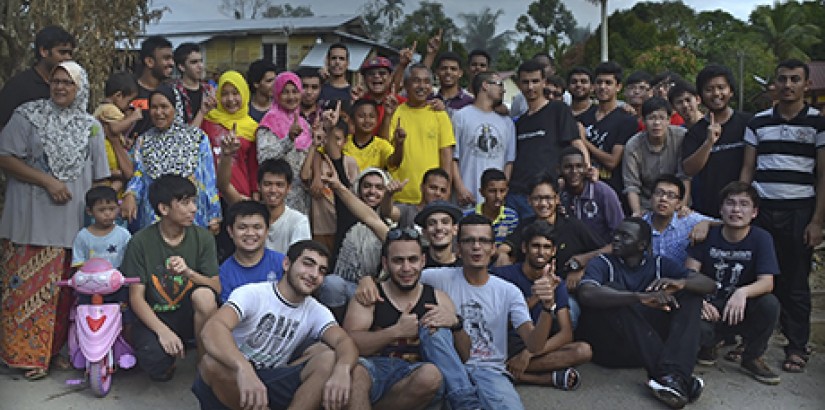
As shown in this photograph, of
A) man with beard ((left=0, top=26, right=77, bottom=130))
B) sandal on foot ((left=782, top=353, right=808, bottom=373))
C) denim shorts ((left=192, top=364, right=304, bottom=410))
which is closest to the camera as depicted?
denim shorts ((left=192, top=364, right=304, bottom=410))

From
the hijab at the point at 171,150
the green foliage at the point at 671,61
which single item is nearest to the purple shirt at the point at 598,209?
the hijab at the point at 171,150

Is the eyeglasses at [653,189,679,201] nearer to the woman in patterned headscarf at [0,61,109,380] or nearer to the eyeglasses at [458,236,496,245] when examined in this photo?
the eyeglasses at [458,236,496,245]

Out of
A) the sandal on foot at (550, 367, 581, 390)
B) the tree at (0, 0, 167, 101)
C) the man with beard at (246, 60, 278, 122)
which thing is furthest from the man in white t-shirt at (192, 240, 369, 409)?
the tree at (0, 0, 167, 101)

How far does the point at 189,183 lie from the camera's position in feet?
15.4

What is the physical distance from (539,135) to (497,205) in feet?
2.93

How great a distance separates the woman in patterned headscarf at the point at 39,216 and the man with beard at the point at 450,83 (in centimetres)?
303

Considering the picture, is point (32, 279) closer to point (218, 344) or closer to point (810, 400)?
point (218, 344)

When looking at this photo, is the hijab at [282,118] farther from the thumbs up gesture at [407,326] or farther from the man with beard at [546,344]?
the thumbs up gesture at [407,326]

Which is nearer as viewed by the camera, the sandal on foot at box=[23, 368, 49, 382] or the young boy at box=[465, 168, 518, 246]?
the sandal on foot at box=[23, 368, 49, 382]

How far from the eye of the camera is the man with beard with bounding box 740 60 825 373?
506 centimetres

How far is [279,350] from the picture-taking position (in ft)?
13.0

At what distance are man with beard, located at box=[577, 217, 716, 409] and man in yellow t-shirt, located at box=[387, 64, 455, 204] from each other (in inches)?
62.2

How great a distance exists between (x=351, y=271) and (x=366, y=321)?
954 millimetres

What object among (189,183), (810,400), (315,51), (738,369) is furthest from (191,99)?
(315,51)
